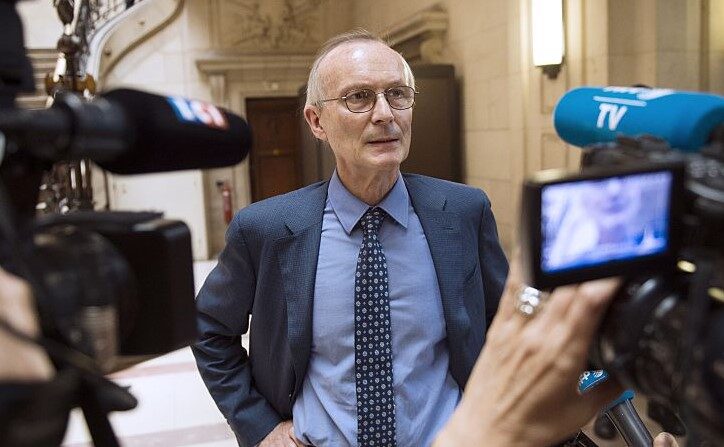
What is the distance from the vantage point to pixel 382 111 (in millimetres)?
1730

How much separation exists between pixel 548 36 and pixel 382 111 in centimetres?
296

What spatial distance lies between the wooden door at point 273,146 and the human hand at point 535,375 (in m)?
9.25

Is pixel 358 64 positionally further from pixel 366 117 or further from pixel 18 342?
pixel 18 342

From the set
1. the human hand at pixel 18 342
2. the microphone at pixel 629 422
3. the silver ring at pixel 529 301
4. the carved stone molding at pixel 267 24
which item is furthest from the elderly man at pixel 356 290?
the carved stone molding at pixel 267 24

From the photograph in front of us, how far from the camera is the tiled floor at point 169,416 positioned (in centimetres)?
367

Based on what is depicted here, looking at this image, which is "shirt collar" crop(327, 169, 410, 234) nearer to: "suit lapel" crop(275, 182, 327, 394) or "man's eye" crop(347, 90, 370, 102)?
"suit lapel" crop(275, 182, 327, 394)

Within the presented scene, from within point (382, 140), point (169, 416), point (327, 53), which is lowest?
point (169, 416)

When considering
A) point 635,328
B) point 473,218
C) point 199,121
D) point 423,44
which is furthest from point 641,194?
point 423,44

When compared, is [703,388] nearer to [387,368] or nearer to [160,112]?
[160,112]

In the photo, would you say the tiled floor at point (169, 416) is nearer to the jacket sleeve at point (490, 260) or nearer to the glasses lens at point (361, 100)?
the jacket sleeve at point (490, 260)

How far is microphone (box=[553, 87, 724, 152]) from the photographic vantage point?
2.65 ft

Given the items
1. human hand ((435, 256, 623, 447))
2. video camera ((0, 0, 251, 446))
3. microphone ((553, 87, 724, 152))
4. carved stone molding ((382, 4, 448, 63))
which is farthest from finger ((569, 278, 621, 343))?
carved stone molding ((382, 4, 448, 63))

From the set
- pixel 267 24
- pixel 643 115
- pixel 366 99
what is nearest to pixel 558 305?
pixel 643 115

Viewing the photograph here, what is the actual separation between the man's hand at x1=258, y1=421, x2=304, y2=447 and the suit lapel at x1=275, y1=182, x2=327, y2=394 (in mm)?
98
